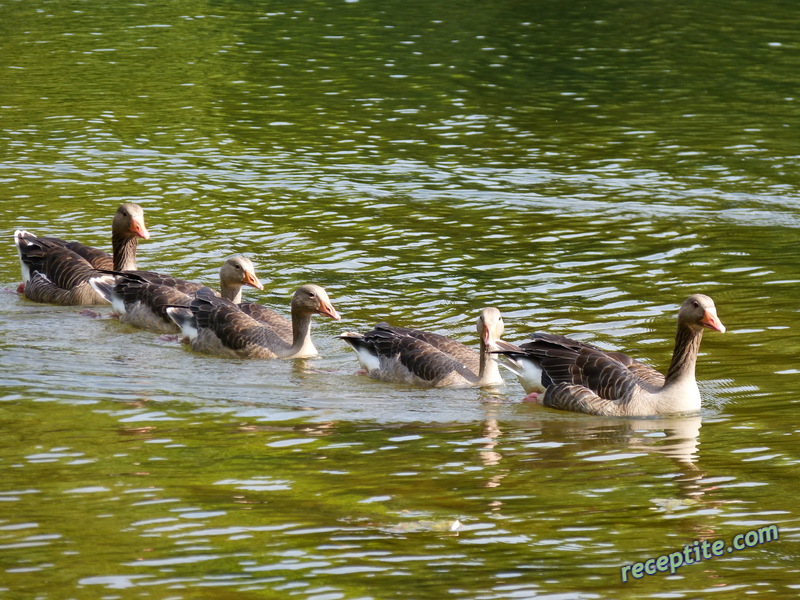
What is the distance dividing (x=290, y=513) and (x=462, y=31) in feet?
112

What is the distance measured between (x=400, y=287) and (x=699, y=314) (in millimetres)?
5921

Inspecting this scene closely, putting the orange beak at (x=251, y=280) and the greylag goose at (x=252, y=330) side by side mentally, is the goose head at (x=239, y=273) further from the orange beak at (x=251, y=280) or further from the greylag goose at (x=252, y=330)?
the greylag goose at (x=252, y=330)

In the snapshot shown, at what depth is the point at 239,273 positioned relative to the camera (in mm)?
18656

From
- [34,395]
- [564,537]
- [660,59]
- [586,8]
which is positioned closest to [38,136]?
[34,395]

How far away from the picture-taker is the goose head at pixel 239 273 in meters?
18.5

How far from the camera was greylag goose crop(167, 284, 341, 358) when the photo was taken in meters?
17.3

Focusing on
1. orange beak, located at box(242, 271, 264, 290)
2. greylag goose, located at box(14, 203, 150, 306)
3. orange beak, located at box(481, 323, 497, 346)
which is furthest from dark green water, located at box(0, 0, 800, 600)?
orange beak, located at box(242, 271, 264, 290)

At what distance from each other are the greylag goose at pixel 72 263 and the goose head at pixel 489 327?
599cm

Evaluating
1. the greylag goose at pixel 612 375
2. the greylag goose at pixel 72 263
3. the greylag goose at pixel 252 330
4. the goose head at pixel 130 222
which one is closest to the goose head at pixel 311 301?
the greylag goose at pixel 252 330

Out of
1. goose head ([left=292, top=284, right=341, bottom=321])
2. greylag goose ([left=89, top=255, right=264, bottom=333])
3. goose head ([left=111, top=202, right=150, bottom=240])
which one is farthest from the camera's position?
goose head ([left=111, top=202, right=150, bottom=240])

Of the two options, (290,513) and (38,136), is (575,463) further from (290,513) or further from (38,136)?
(38,136)

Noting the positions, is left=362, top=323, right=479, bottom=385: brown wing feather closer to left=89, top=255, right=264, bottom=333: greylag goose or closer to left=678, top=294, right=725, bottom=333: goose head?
left=89, top=255, right=264, bottom=333: greylag goose

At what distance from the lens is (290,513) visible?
11.5m

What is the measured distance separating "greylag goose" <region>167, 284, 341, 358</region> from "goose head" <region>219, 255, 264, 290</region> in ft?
2.01
